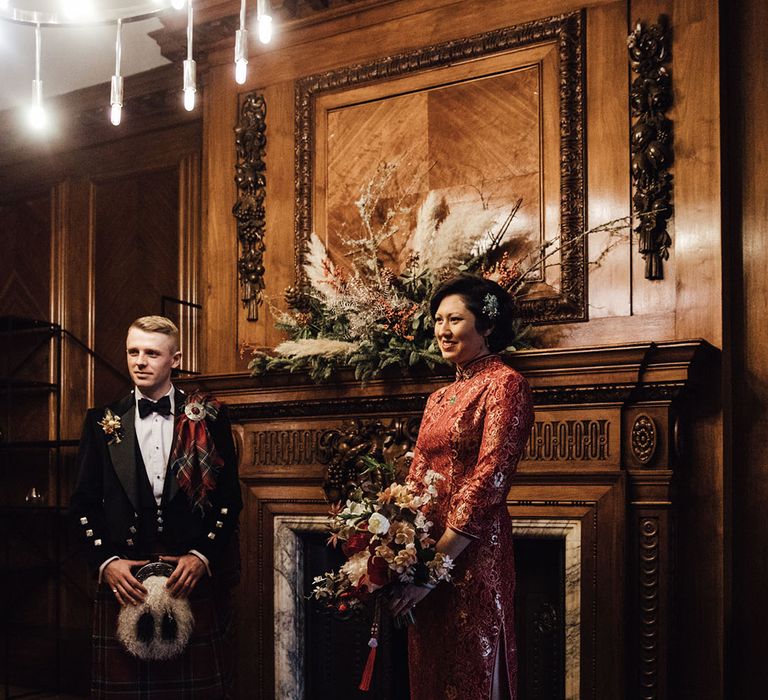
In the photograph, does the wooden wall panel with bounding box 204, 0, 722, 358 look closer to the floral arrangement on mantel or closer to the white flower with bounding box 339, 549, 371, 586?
the floral arrangement on mantel

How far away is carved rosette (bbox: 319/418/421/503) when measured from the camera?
3.98 meters

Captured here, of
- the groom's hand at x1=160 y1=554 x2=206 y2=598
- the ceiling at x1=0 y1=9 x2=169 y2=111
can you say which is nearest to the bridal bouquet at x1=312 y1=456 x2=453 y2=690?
the groom's hand at x1=160 y1=554 x2=206 y2=598

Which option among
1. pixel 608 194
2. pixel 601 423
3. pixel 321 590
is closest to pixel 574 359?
pixel 601 423

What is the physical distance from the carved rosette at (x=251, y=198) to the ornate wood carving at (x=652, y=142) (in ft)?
5.70

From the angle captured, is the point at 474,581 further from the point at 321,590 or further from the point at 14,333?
the point at 14,333

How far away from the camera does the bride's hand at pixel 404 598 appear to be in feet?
8.55

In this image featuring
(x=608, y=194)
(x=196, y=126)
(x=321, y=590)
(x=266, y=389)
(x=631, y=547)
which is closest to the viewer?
(x=321, y=590)

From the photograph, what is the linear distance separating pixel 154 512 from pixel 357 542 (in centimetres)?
96

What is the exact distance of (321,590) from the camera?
2.68m

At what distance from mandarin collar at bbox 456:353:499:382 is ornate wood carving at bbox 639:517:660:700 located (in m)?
1.00

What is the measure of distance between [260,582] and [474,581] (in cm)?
179

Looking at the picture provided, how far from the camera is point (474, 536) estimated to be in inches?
105

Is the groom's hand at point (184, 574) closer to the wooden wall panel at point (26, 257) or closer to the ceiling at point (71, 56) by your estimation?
the wooden wall panel at point (26, 257)

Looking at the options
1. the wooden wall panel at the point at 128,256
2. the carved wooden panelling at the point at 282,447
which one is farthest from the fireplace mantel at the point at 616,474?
the wooden wall panel at the point at 128,256
